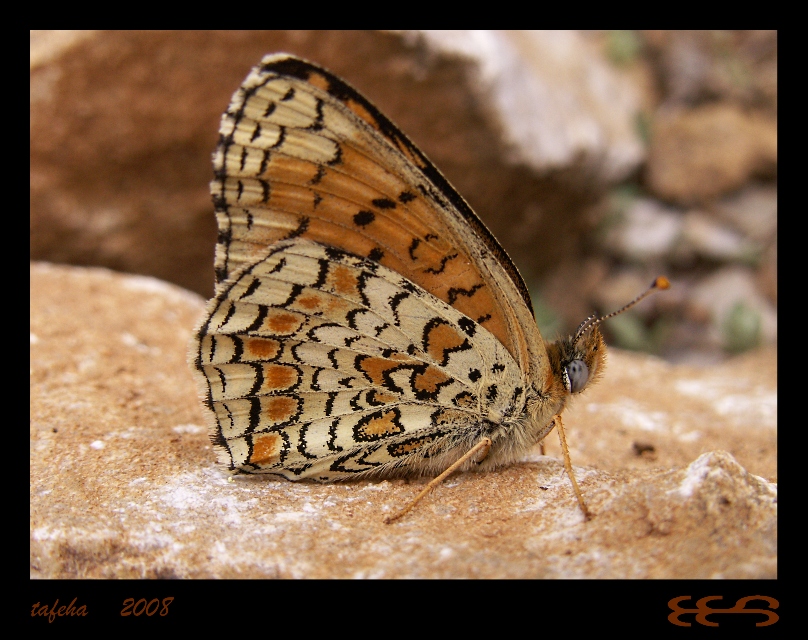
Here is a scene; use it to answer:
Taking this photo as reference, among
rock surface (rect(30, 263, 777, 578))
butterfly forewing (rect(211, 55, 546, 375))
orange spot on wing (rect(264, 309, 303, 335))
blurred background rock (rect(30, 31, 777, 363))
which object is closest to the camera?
rock surface (rect(30, 263, 777, 578))

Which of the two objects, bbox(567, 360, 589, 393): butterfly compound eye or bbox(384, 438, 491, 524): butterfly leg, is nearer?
bbox(384, 438, 491, 524): butterfly leg

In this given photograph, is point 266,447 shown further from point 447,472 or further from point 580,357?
point 580,357

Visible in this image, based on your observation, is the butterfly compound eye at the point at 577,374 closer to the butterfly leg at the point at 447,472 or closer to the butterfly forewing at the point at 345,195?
the butterfly forewing at the point at 345,195

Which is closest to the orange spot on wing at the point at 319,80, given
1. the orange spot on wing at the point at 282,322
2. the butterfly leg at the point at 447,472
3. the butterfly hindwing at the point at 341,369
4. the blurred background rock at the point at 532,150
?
the butterfly hindwing at the point at 341,369

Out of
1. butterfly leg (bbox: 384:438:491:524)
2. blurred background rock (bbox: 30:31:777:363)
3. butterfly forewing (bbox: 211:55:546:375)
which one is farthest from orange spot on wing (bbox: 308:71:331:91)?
blurred background rock (bbox: 30:31:777:363)

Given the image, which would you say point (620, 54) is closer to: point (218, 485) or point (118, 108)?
point (118, 108)

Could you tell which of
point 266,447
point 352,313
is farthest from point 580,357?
point 266,447

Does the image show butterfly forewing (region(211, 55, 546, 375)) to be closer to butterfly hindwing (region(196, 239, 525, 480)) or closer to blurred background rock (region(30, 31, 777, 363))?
butterfly hindwing (region(196, 239, 525, 480))
